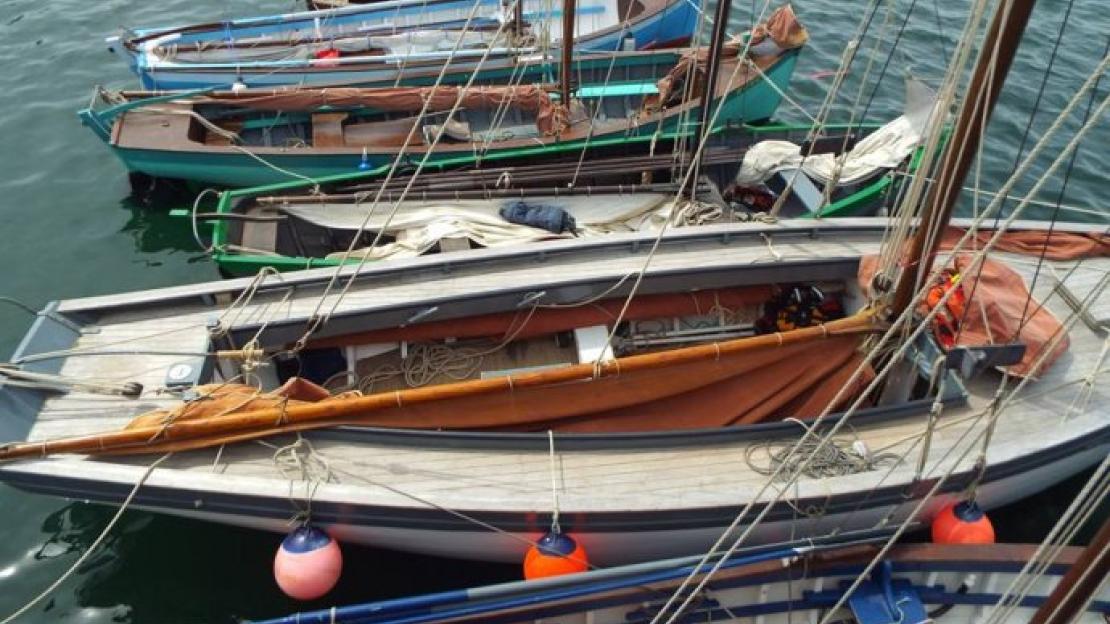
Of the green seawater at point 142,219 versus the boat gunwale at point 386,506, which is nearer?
the boat gunwale at point 386,506

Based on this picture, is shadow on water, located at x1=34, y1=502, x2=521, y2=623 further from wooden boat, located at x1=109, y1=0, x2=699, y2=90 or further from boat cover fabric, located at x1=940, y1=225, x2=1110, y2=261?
wooden boat, located at x1=109, y1=0, x2=699, y2=90

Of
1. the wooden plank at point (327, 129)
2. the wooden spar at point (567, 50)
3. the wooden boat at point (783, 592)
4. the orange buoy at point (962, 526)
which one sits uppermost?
the wooden plank at point (327, 129)

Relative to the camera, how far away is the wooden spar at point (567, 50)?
39.0ft

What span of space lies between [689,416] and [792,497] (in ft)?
4.88

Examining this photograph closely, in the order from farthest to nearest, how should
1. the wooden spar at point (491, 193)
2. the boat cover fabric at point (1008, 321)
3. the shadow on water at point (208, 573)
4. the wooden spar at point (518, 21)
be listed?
the wooden spar at point (518, 21) < the wooden spar at point (491, 193) < the shadow on water at point (208, 573) < the boat cover fabric at point (1008, 321)

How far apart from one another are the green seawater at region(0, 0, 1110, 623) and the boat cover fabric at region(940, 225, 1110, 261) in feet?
8.53

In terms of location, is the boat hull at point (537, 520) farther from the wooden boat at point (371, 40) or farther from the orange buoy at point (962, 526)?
the wooden boat at point (371, 40)

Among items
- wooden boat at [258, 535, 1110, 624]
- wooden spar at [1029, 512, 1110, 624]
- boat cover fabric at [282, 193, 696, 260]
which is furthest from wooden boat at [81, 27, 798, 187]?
wooden spar at [1029, 512, 1110, 624]

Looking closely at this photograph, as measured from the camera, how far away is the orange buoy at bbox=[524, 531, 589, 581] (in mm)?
6719

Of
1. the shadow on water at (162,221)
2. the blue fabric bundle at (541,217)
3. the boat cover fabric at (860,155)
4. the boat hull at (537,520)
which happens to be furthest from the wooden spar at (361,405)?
the shadow on water at (162,221)

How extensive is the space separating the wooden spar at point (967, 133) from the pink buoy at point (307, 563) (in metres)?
5.67

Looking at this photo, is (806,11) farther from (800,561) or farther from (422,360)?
(800,561)

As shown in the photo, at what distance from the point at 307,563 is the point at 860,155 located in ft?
31.9

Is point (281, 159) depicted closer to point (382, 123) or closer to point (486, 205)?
point (382, 123)
